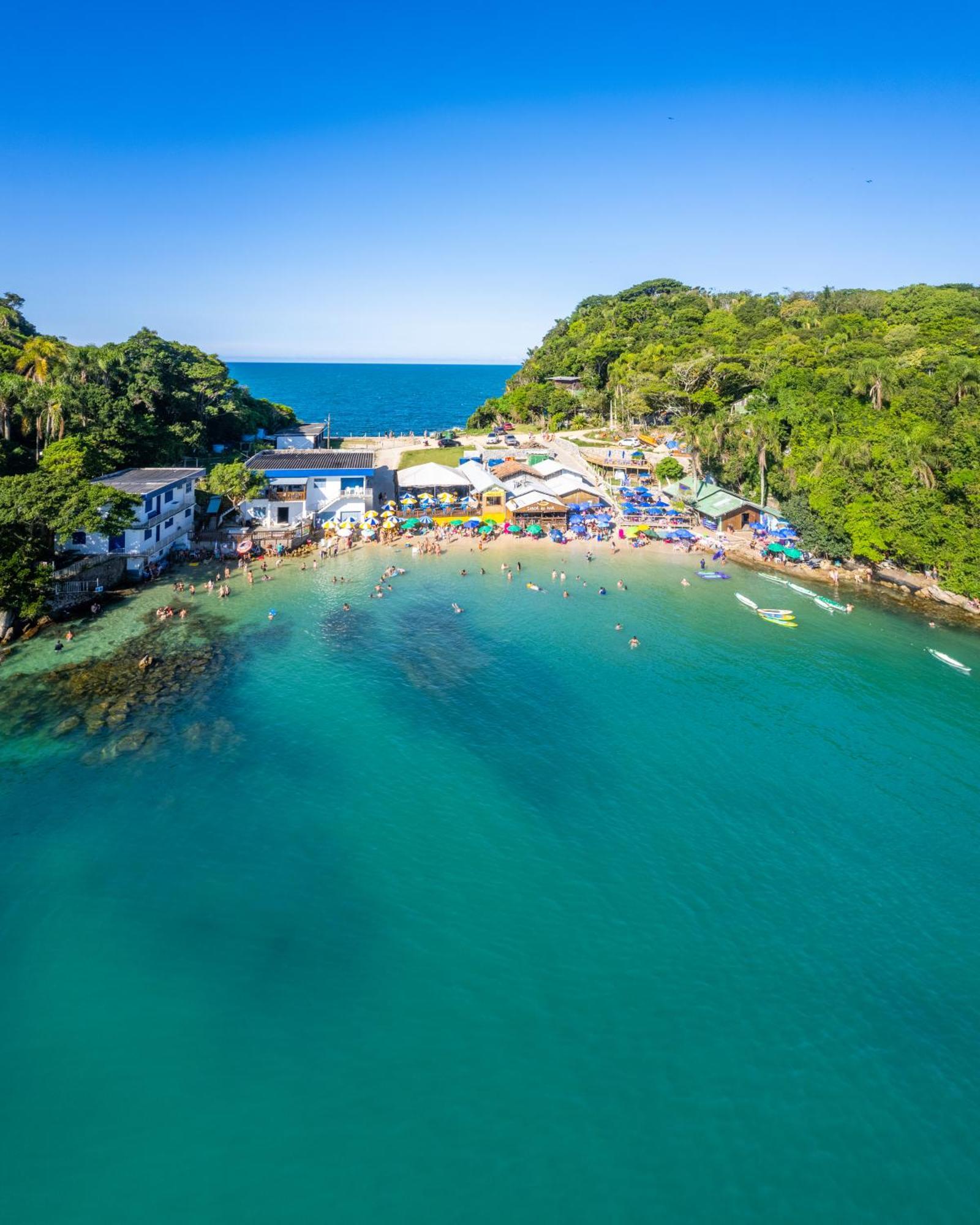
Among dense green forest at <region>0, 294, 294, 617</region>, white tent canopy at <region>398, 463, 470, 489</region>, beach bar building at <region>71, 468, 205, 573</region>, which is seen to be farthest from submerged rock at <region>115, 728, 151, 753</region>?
white tent canopy at <region>398, 463, 470, 489</region>

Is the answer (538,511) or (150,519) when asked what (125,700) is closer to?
(150,519)

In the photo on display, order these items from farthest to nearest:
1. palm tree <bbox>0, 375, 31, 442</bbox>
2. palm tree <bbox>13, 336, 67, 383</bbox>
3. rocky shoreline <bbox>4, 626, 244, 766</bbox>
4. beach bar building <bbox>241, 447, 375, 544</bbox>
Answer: beach bar building <bbox>241, 447, 375, 544</bbox> → palm tree <bbox>13, 336, 67, 383</bbox> → palm tree <bbox>0, 375, 31, 442</bbox> → rocky shoreline <bbox>4, 626, 244, 766</bbox>

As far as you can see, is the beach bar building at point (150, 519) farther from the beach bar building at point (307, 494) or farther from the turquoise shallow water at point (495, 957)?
the turquoise shallow water at point (495, 957)

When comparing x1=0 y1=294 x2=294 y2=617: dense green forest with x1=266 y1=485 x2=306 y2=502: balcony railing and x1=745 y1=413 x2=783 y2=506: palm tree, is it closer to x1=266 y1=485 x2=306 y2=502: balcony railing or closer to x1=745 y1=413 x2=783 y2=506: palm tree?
x1=266 y1=485 x2=306 y2=502: balcony railing

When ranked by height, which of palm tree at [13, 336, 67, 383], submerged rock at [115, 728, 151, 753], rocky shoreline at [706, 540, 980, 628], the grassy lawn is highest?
palm tree at [13, 336, 67, 383]

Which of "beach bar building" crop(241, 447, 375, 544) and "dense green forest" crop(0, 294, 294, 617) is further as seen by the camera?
"beach bar building" crop(241, 447, 375, 544)

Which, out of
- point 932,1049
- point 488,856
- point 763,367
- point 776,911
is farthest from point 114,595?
point 763,367

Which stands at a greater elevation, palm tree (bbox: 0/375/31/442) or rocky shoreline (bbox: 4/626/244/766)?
palm tree (bbox: 0/375/31/442)
